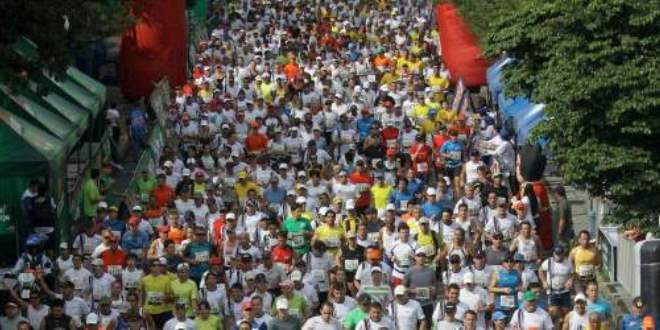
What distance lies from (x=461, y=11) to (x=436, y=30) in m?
10.0

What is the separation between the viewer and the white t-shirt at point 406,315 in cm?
2327

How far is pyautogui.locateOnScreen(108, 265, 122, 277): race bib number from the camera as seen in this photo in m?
25.7

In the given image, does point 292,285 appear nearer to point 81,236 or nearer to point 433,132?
point 81,236

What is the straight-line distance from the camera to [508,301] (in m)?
24.2

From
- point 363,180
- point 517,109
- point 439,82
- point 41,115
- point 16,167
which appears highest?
point 439,82

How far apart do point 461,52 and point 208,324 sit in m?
20.2

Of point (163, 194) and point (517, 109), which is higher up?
point (517, 109)

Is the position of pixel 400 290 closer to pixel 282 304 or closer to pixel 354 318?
pixel 354 318

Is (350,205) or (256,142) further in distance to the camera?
(256,142)

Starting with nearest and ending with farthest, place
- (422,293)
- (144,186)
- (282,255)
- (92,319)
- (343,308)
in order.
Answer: (92,319) → (343,308) → (422,293) → (282,255) → (144,186)

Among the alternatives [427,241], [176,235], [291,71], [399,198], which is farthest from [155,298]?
[291,71]

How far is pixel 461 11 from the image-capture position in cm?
4294

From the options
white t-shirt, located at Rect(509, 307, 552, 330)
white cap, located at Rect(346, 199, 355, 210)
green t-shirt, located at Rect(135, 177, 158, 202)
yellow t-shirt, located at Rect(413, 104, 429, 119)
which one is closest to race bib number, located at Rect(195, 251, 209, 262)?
white cap, located at Rect(346, 199, 355, 210)

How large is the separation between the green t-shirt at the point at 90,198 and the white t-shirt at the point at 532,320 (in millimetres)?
9006
